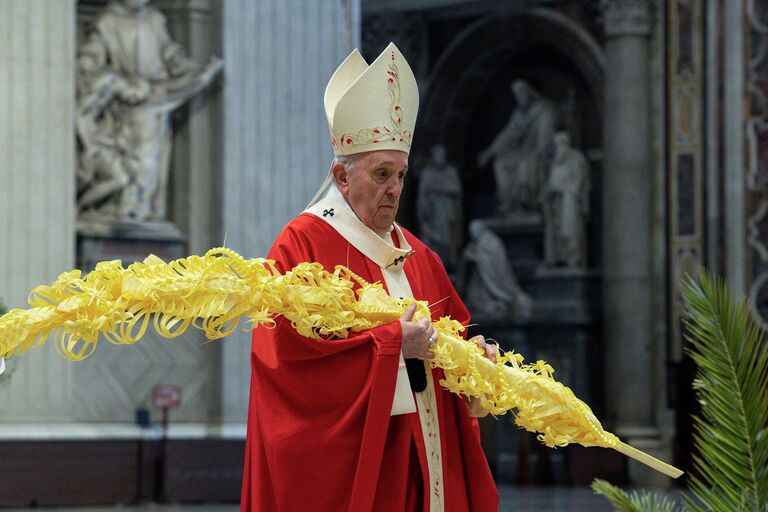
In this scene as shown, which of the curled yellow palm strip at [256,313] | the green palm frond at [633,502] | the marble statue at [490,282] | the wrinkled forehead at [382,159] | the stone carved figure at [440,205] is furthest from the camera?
the stone carved figure at [440,205]

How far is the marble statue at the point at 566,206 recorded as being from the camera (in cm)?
1791

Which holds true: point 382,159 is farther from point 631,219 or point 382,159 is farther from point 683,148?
point 631,219

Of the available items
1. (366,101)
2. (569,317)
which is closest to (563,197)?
(569,317)

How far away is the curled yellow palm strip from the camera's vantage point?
3990 mm

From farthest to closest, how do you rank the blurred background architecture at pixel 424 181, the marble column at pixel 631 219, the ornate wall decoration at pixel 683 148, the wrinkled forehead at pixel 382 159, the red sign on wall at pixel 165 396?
the marble column at pixel 631 219 → the ornate wall decoration at pixel 683 148 → the red sign on wall at pixel 165 396 → the blurred background architecture at pixel 424 181 → the wrinkled forehead at pixel 382 159

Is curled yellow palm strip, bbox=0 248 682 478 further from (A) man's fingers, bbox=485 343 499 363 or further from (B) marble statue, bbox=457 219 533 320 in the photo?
(B) marble statue, bbox=457 219 533 320

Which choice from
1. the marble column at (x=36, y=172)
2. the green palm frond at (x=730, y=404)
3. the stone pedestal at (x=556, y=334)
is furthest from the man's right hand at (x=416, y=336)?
the stone pedestal at (x=556, y=334)

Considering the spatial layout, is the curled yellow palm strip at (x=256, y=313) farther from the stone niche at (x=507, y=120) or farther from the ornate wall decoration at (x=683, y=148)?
the ornate wall decoration at (x=683, y=148)

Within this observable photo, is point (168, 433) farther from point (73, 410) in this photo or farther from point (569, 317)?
point (569, 317)

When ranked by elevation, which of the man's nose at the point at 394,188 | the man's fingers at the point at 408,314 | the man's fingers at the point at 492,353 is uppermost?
the man's nose at the point at 394,188

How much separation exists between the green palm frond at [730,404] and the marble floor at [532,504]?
21.8 ft

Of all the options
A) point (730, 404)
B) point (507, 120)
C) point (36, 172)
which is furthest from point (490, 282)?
point (730, 404)

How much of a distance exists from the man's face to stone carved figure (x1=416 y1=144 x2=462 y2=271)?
14616 mm

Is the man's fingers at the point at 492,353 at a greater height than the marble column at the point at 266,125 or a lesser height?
lesser
